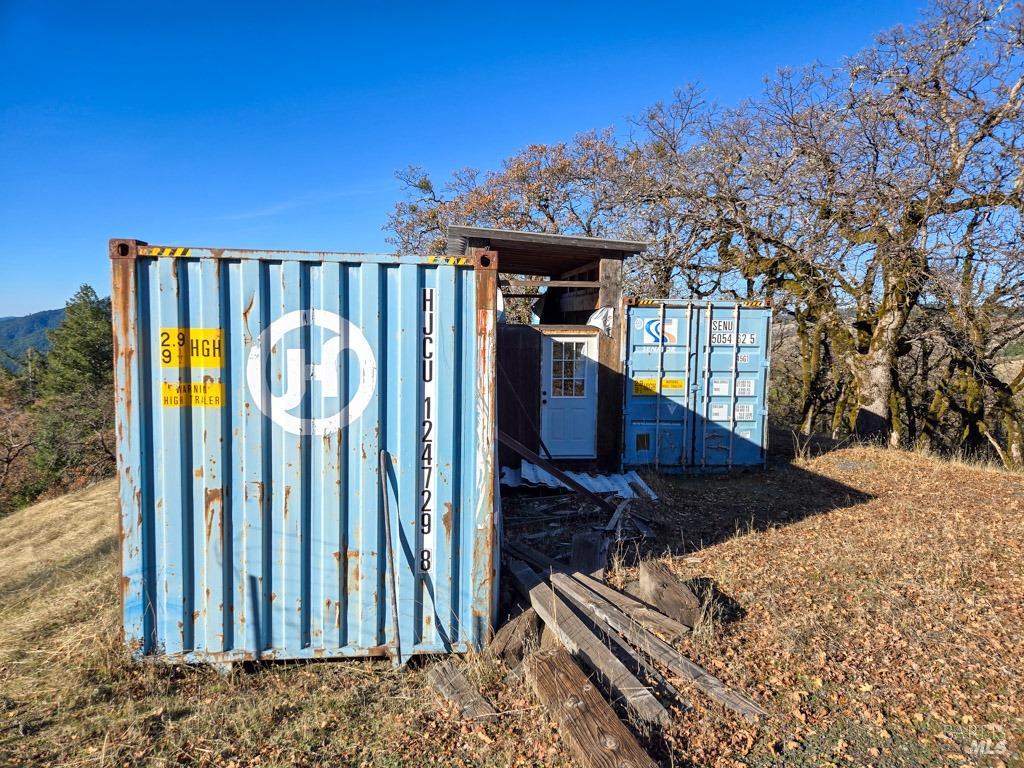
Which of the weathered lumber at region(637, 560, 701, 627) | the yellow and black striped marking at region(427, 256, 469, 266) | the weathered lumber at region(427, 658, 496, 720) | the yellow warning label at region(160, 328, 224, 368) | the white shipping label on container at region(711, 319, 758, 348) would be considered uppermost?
the yellow and black striped marking at region(427, 256, 469, 266)

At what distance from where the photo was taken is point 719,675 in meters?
3.79

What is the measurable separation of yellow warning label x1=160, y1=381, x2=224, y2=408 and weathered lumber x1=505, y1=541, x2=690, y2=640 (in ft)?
9.87

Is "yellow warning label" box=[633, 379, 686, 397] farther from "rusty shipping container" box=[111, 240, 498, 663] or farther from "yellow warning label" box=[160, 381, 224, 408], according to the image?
"yellow warning label" box=[160, 381, 224, 408]

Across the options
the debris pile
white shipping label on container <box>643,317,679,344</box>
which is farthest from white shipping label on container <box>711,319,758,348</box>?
the debris pile

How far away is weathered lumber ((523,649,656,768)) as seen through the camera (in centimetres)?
293

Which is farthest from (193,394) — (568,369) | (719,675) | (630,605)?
(568,369)

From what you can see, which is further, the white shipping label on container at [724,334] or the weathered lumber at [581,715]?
the white shipping label on container at [724,334]

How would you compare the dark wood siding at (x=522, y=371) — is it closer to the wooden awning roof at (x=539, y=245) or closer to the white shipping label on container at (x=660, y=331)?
the wooden awning roof at (x=539, y=245)

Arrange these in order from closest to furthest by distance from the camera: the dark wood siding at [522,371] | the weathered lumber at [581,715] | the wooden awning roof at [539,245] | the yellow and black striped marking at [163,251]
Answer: the weathered lumber at [581,715] < the yellow and black striped marking at [163,251] < the wooden awning roof at [539,245] < the dark wood siding at [522,371]

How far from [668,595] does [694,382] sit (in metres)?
6.37

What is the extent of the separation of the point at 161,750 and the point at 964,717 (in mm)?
4514

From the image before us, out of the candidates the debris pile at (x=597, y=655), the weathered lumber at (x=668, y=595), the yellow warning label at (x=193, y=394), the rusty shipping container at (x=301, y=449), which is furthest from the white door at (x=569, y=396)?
the yellow warning label at (x=193, y=394)

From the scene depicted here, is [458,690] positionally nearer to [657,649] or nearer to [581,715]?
[581,715]

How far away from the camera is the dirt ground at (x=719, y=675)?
3162 mm
